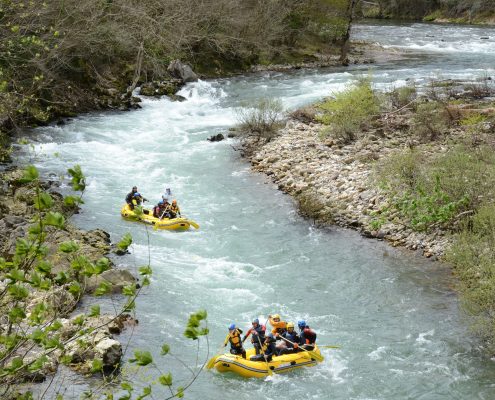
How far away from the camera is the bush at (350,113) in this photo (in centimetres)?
2117

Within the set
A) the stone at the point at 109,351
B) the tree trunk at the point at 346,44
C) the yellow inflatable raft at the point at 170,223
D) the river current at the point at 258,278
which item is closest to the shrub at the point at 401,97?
the river current at the point at 258,278

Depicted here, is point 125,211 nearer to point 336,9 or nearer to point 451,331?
point 451,331

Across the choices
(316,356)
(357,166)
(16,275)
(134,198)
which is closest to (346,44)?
(357,166)

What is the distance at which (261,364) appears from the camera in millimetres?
11141

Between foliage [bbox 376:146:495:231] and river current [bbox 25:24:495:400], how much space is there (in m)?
1.15

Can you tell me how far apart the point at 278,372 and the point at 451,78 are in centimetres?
2204

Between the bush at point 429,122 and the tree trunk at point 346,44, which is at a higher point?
the tree trunk at point 346,44

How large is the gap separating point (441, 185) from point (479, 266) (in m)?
3.53

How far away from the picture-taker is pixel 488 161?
1543 centimetres

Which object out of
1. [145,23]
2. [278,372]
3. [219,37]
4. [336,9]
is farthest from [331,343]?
[336,9]

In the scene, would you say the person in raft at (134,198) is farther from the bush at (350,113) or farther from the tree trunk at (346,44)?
the tree trunk at (346,44)

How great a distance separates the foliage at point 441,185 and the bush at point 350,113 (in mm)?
4662

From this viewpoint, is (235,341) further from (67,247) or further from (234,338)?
(67,247)

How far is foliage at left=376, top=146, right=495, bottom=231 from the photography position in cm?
1470
